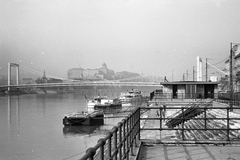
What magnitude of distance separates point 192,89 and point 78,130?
1436 centimetres

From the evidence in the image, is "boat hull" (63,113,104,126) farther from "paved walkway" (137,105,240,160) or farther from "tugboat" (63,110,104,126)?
"paved walkway" (137,105,240,160)

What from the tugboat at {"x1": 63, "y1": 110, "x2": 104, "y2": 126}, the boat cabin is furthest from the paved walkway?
the tugboat at {"x1": 63, "y1": 110, "x2": 104, "y2": 126}

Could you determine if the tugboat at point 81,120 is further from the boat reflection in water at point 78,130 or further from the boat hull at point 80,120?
the boat reflection in water at point 78,130

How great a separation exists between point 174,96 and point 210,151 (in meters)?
28.0

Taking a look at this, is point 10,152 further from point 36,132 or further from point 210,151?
point 210,151

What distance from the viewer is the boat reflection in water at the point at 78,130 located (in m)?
30.3

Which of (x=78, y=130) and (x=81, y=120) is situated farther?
(x=81, y=120)

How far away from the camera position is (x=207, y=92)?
3484 cm

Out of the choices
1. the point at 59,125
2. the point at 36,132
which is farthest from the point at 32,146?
the point at 59,125

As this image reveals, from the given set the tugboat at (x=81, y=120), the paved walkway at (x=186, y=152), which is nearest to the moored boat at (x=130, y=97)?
the tugboat at (x=81, y=120)

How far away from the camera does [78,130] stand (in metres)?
32.5

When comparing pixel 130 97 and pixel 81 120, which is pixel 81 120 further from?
pixel 130 97

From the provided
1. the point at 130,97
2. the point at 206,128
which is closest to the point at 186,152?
the point at 206,128

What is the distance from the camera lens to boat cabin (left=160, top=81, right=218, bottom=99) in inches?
1353
